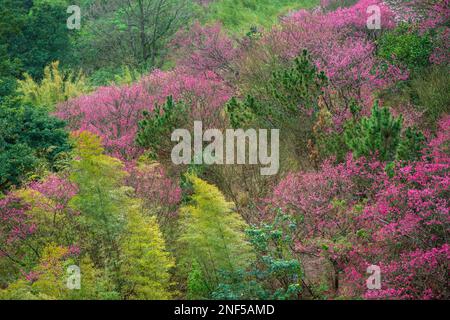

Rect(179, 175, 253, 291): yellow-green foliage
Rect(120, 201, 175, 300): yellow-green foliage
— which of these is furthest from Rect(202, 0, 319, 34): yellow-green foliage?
Rect(120, 201, 175, 300): yellow-green foliage

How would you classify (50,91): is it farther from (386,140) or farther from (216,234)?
(386,140)

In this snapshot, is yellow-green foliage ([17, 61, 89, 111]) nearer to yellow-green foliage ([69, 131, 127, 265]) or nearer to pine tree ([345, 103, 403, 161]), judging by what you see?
yellow-green foliage ([69, 131, 127, 265])

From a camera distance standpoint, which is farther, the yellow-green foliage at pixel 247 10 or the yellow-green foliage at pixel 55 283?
the yellow-green foliage at pixel 247 10

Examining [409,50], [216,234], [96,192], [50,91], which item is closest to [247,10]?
[50,91]

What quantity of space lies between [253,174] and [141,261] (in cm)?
435

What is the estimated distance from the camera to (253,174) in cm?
1382

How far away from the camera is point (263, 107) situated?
1516 centimetres

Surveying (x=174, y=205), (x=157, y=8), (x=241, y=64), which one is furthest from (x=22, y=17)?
(x=174, y=205)

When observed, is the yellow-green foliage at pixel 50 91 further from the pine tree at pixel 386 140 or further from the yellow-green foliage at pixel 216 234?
the pine tree at pixel 386 140

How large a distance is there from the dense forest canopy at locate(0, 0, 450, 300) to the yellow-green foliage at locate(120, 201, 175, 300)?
26 millimetres

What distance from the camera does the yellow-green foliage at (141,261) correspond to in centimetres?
1032

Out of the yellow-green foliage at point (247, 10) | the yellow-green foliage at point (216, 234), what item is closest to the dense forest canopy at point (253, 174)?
the yellow-green foliage at point (216, 234)

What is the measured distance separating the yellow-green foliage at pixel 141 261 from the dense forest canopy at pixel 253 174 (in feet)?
0.09

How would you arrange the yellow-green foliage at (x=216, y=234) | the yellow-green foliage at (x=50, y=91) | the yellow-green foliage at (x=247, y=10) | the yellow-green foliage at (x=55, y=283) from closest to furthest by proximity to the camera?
1. the yellow-green foliage at (x=55, y=283)
2. the yellow-green foliage at (x=216, y=234)
3. the yellow-green foliage at (x=50, y=91)
4. the yellow-green foliage at (x=247, y=10)
